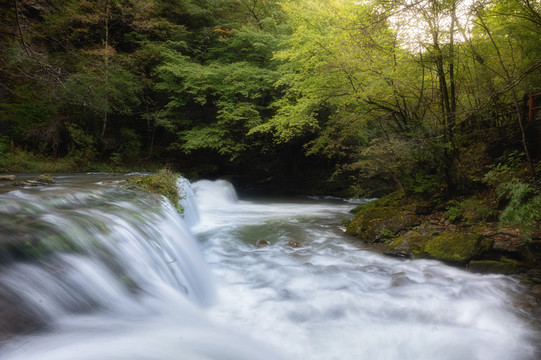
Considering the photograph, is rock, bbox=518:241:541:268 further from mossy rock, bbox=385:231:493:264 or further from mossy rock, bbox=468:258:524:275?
mossy rock, bbox=385:231:493:264

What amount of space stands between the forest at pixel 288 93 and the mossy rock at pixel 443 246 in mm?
981

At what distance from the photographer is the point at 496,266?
4.68m

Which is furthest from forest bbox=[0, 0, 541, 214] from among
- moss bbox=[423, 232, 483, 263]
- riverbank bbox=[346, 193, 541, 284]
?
moss bbox=[423, 232, 483, 263]

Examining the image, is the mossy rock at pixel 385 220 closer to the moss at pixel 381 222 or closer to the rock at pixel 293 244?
the moss at pixel 381 222

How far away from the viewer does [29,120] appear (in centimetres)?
1466

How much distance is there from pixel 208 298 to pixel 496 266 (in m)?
4.53

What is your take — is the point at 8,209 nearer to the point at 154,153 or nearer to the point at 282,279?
the point at 282,279

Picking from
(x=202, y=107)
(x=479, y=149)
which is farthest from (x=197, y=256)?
(x=202, y=107)

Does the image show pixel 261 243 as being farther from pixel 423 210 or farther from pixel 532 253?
pixel 532 253

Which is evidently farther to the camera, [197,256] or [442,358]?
[197,256]

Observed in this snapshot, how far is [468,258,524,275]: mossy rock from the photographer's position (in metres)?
4.59

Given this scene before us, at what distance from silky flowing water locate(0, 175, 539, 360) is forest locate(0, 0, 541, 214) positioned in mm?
1850

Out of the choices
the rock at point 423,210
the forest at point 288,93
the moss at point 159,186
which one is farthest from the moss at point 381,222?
the moss at point 159,186

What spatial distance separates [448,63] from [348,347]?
6114mm
